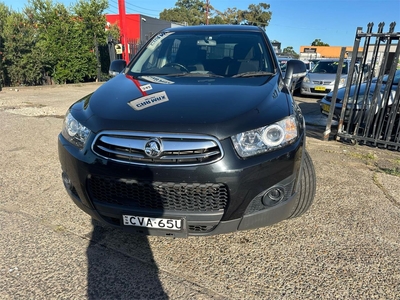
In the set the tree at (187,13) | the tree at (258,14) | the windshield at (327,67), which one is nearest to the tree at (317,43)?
the tree at (258,14)

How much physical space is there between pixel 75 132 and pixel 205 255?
1.32m

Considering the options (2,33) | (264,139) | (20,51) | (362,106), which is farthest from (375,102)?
(2,33)

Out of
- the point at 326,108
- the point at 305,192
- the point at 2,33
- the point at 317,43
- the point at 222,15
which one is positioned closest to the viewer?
the point at 305,192

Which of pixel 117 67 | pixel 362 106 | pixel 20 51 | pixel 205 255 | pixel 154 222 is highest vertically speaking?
pixel 20 51

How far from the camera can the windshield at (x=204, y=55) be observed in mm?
3068

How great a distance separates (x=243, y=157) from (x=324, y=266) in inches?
41.9

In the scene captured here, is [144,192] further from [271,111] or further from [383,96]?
[383,96]

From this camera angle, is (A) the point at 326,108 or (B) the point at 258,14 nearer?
(A) the point at 326,108

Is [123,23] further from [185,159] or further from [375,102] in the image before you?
[185,159]

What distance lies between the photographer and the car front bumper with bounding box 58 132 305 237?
1846 millimetres

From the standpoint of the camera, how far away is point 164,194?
1.91 m

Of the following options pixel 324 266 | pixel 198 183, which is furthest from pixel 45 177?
pixel 324 266

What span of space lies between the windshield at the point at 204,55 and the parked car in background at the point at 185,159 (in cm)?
76

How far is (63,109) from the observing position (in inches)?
303
